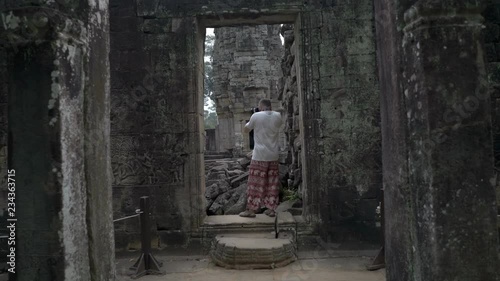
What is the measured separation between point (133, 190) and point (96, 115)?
3405 millimetres

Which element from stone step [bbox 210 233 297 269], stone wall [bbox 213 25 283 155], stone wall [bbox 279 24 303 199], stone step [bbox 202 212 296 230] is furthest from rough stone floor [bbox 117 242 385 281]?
stone wall [bbox 213 25 283 155]

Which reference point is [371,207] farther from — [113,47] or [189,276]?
[113,47]

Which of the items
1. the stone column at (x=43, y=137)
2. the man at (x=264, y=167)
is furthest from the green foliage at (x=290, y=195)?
the stone column at (x=43, y=137)

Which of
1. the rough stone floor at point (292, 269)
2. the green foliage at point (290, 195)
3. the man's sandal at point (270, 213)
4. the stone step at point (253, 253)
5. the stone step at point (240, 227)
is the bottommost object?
the rough stone floor at point (292, 269)

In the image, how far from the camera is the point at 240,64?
16562 millimetres

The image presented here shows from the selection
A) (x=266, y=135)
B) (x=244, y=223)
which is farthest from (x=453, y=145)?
(x=266, y=135)

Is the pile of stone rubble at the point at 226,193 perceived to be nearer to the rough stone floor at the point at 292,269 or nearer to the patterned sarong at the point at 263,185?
the patterned sarong at the point at 263,185

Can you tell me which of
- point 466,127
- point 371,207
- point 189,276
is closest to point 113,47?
point 189,276

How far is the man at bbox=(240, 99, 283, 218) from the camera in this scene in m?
6.05

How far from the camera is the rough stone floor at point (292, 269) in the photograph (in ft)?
14.5

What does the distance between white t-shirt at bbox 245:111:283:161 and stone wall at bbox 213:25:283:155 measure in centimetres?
968

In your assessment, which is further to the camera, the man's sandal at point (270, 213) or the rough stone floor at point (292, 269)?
the man's sandal at point (270, 213)

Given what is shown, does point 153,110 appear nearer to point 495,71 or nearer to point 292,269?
point 292,269

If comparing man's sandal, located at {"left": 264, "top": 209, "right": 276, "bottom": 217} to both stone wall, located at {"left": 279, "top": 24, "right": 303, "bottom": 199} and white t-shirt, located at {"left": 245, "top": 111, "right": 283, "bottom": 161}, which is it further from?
white t-shirt, located at {"left": 245, "top": 111, "right": 283, "bottom": 161}
